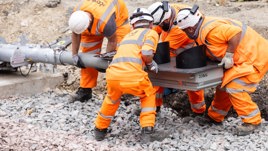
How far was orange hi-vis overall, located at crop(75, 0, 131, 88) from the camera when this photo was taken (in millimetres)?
6949

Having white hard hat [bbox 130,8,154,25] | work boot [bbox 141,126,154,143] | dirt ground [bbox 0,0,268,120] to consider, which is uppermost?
white hard hat [bbox 130,8,154,25]

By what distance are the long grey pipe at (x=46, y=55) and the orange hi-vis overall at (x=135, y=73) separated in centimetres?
102

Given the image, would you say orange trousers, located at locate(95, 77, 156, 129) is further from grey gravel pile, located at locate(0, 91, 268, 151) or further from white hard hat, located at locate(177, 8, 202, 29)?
white hard hat, located at locate(177, 8, 202, 29)

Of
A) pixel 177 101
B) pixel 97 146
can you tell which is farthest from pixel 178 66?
pixel 177 101

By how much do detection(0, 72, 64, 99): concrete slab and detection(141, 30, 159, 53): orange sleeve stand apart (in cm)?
307

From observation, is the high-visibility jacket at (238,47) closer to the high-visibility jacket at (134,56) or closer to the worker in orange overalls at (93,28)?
the high-visibility jacket at (134,56)

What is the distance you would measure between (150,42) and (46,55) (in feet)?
8.31

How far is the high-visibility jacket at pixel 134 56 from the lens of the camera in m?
6.01

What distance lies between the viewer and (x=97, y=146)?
6145 mm

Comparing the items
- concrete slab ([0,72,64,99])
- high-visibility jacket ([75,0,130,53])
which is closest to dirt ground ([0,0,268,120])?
concrete slab ([0,72,64,99])

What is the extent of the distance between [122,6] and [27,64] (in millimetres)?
2066

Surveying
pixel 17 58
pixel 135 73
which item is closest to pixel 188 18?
pixel 135 73

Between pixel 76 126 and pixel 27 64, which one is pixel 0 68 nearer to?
pixel 27 64

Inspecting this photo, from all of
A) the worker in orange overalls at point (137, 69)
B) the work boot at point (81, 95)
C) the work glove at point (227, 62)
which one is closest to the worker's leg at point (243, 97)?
the work glove at point (227, 62)
